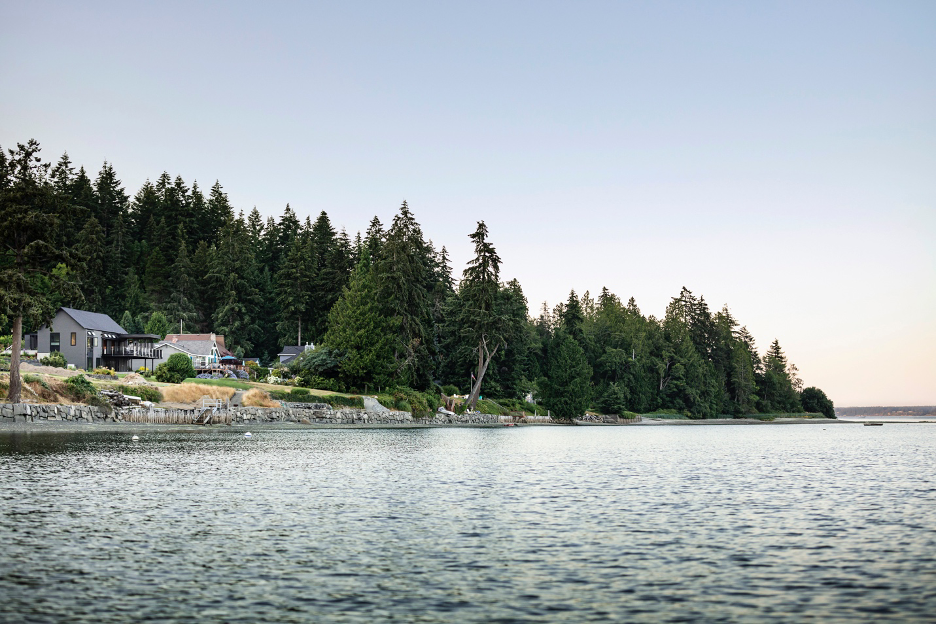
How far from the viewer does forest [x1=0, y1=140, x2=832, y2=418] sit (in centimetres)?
9081

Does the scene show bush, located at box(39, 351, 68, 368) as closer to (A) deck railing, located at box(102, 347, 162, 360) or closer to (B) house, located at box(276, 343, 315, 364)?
(A) deck railing, located at box(102, 347, 162, 360)

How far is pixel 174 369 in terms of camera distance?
3044 inches

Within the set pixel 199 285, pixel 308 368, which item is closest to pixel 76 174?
pixel 199 285

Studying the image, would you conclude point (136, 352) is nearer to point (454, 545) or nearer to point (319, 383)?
point (319, 383)

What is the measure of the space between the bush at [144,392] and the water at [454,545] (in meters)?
35.7

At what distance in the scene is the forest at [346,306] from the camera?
9081 cm

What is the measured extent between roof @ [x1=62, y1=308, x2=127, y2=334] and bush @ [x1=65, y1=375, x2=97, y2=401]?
35.1m

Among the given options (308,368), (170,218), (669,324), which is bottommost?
(308,368)

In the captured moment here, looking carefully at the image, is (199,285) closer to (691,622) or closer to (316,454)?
(316,454)

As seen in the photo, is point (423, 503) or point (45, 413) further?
point (45, 413)

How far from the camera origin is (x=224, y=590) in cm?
1188

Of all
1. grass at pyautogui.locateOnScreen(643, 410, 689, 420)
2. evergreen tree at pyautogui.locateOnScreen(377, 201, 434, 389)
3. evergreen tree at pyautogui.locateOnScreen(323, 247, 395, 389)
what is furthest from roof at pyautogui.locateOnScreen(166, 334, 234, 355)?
grass at pyautogui.locateOnScreen(643, 410, 689, 420)

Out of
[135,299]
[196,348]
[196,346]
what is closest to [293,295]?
[135,299]

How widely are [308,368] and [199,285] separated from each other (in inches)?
2233
